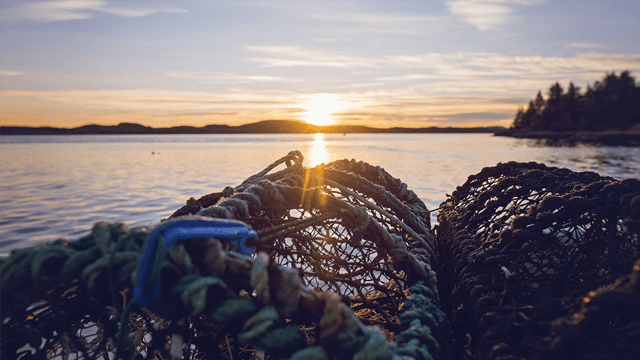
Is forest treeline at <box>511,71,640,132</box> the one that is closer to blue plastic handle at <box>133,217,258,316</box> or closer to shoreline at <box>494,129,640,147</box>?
shoreline at <box>494,129,640,147</box>

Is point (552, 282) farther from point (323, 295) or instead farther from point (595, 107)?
point (595, 107)

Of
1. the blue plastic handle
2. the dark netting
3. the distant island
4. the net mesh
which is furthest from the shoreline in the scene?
the blue plastic handle

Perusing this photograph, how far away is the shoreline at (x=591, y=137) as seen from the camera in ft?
166

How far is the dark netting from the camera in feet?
2.36

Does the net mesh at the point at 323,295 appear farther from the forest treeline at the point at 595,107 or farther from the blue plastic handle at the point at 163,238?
the forest treeline at the point at 595,107

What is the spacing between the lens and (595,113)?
6303 cm

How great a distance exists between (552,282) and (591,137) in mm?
71906

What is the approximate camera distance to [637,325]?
1.40 metres

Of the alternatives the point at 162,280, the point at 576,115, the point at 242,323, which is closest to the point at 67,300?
the point at 162,280

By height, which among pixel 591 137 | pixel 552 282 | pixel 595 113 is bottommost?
pixel 552 282

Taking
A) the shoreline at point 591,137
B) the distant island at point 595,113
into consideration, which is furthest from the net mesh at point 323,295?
the distant island at point 595,113

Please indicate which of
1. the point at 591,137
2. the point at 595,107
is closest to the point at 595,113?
the point at 595,107

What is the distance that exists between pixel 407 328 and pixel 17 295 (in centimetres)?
87

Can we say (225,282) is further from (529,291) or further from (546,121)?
(546,121)
